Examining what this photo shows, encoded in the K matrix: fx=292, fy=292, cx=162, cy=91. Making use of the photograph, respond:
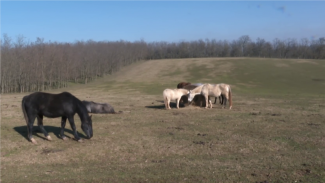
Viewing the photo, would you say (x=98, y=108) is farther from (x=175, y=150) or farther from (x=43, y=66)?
(x=43, y=66)

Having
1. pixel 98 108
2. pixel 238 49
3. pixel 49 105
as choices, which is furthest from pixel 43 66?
pixel 238 49

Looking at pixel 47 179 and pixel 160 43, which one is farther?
pixel 160 43

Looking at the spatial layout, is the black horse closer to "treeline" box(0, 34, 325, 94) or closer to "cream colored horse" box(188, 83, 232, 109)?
"cream colored horse" box(188, 83, 232, 109)

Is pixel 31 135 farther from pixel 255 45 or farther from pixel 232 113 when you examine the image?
pixel 255 45

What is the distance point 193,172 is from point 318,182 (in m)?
2.78

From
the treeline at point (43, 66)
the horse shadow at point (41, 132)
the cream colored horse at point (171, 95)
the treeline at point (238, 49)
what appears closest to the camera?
the horse shadow at point (41, 132)

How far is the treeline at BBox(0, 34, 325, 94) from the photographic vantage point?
56.5m

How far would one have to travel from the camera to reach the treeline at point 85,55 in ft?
185

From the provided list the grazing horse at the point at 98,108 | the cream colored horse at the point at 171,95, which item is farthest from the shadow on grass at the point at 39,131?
the cream colored horse at the point at 171,95

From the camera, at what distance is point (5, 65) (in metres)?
53.2

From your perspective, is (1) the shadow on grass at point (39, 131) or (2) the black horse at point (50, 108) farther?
(1) the shadow on grass at point (39, 131)

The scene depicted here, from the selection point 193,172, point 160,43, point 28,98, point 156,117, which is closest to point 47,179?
point 193,172

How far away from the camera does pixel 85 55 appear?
79.6 m

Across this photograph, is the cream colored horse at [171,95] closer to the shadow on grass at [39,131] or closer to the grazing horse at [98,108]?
the grazing horse at [98,108]
